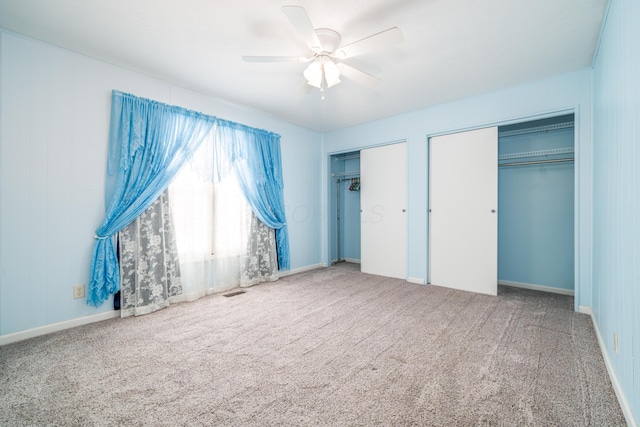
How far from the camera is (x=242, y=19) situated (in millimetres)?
2105

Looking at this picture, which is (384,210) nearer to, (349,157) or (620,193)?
(349,157)

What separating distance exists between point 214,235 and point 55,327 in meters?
1.68

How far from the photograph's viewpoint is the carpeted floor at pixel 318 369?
1.48 m

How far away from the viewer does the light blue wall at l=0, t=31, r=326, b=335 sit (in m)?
2.24

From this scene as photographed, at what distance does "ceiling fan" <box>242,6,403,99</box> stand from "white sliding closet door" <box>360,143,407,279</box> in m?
1.96

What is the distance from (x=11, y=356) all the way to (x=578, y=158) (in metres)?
5.41

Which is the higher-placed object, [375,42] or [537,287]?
[375,42]

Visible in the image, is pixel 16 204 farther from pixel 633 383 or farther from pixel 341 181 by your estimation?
pixel 341 181

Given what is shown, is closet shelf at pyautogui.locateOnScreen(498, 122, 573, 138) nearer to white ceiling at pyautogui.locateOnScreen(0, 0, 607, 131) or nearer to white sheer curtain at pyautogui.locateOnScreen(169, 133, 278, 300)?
white ceiling at pyautogui.locateOnScreen(0, 0, 607, 131)

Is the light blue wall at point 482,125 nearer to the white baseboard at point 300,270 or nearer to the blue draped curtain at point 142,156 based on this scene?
the white baseboard at point 300,270

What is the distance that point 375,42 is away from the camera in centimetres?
200

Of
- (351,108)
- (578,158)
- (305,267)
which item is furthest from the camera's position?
(305,267)

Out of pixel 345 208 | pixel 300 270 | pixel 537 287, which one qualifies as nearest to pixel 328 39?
pixel 300 270

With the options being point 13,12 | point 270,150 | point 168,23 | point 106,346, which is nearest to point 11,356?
point 106,346
